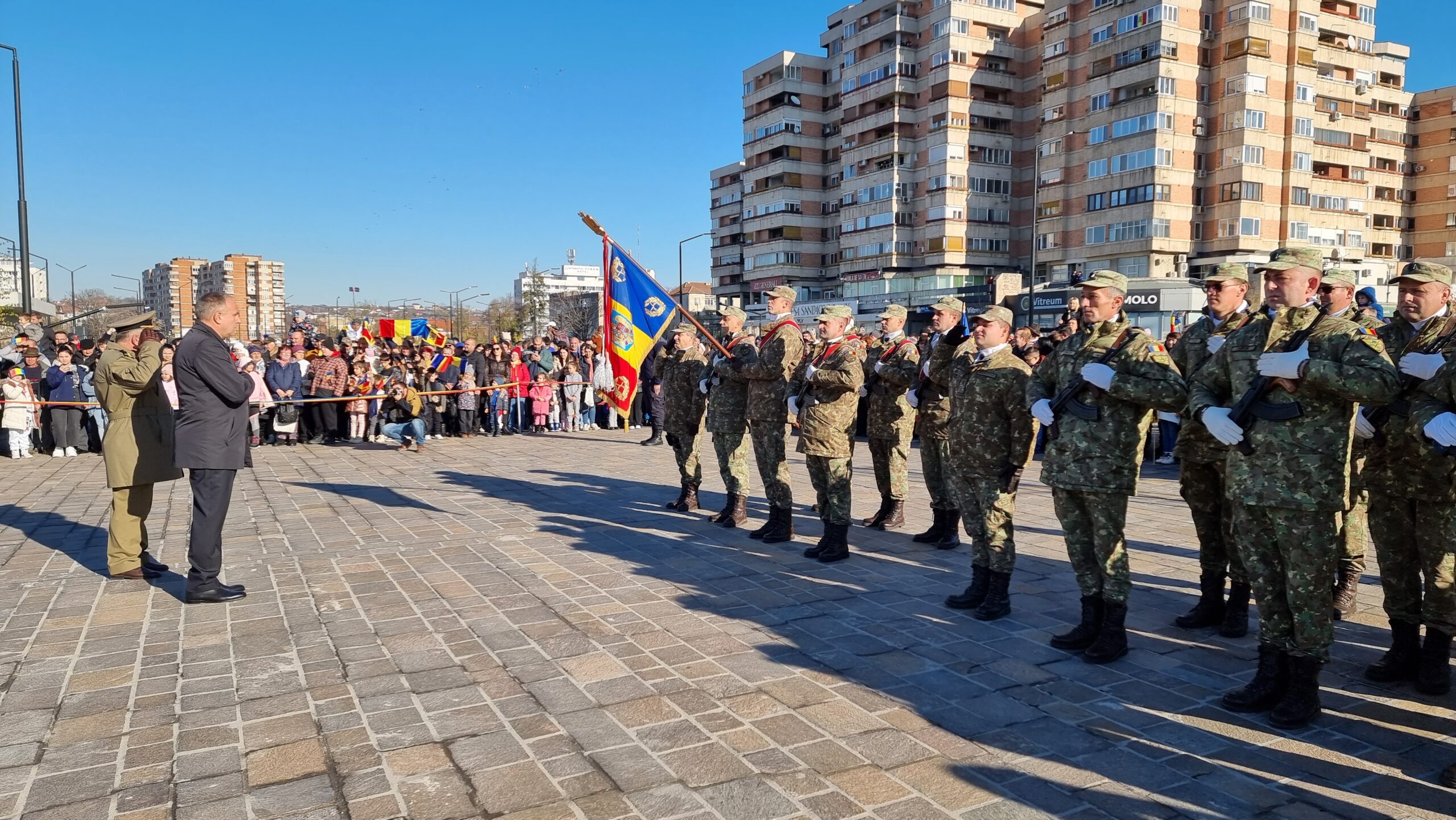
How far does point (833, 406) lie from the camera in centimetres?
739

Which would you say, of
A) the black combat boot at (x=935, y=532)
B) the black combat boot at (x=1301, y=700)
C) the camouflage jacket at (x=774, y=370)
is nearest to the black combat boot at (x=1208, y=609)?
the black combat boot at (x=1301, y=700)

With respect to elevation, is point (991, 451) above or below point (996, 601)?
above

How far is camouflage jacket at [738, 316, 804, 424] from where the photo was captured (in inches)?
311

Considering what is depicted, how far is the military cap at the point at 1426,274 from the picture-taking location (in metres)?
4.72

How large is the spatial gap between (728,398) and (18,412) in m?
12.0

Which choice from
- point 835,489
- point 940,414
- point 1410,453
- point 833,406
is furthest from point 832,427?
point 1410,453

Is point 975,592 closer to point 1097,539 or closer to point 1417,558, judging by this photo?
point 1097,539

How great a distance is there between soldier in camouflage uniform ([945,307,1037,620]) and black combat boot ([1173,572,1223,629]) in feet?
3.41

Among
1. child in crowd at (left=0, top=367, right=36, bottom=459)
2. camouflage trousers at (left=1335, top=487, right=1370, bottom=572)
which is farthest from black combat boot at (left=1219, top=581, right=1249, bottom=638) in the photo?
child in crowd at (left=0, top=367, right=36, bottom=459)

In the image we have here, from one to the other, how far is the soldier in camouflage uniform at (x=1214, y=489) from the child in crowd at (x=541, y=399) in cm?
1443

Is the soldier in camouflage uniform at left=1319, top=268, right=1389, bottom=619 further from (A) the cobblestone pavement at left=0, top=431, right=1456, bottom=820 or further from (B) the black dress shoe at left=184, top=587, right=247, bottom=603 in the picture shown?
(B) the black dress shoe at left=184, top=587, right=247, bottom=603

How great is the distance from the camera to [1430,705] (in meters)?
4.29

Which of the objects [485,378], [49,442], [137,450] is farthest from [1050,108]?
[137,450]

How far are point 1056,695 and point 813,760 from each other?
1403mm
